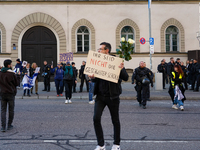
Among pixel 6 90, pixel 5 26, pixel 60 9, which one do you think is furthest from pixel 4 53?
pixel 6 90

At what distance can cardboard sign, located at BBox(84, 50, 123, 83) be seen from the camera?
5535 mm

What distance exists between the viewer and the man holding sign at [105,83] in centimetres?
553

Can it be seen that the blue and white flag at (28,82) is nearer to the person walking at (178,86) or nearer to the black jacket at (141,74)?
the black jacket at (141,74)

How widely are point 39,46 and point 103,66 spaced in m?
19.4

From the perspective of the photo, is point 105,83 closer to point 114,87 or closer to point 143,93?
point 114,87

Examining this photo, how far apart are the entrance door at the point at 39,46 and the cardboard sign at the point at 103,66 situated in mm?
18990

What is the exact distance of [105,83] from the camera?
5.62 metres

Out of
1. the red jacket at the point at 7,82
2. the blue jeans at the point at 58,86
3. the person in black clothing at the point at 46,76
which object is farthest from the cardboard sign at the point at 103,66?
the person in black clothing at the point at 46,76

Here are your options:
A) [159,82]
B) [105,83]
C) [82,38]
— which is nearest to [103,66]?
[105,83]

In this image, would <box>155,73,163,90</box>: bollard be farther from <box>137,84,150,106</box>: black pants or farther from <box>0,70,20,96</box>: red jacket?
<box>0,70,20,96</box>: red jacket

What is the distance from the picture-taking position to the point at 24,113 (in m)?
10.3

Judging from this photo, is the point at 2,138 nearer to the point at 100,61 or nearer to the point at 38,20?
the point at 100,61

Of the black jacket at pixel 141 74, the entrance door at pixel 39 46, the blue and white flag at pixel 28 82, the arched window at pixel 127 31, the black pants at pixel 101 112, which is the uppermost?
the arched window at pixel 127 31

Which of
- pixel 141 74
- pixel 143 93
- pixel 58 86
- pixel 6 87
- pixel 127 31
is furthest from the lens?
pixel 127 31
